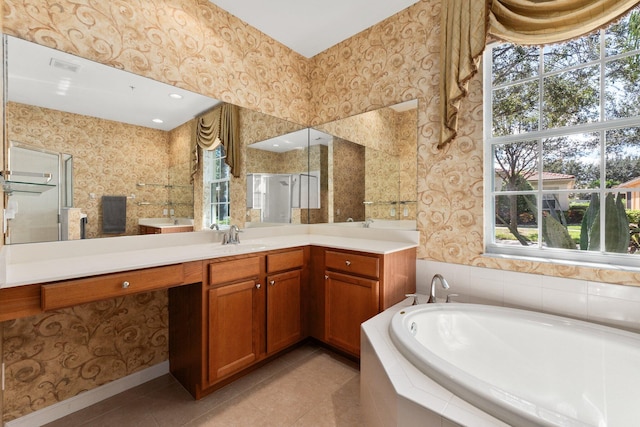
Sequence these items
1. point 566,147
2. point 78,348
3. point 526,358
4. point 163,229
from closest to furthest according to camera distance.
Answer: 1. point 526,358
2. point 78,348
3. point 566,147
4. point 163,229

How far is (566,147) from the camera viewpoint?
166cm

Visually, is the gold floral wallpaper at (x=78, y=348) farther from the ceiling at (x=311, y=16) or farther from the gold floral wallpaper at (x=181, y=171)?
the ceiling at (x=311, y=16)

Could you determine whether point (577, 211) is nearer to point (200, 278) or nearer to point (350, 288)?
point (350, 288)

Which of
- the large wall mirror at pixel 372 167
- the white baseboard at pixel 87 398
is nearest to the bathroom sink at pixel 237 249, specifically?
the white baseboard at pixel 87 398

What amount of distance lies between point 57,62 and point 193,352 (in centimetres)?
181

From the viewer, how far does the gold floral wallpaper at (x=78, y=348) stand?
1.38 metres

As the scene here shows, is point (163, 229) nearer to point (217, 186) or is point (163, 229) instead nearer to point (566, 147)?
point (217, 186)

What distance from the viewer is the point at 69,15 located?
150 centimetres

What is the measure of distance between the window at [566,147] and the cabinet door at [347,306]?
926 millimetres

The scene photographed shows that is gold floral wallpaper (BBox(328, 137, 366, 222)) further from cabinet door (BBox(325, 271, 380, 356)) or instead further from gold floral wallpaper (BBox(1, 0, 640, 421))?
cabinet door (BBox(325, 271, 380, 356))

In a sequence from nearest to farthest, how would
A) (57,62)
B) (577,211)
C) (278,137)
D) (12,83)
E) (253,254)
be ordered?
(12,83), (57,62), (577,211), (253,254), (278,137)

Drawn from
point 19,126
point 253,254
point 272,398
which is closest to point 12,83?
point 19,126

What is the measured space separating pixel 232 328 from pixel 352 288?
84 centimetres

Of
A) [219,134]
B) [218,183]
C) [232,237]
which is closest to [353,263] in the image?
[232,237]
